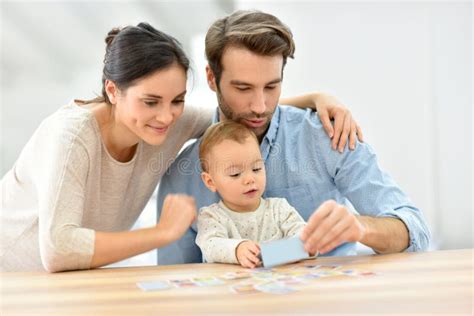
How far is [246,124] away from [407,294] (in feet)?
3.05

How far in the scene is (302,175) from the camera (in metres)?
1.97

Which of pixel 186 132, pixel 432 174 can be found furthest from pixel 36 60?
pixel 432 174

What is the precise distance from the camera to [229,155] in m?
1.75

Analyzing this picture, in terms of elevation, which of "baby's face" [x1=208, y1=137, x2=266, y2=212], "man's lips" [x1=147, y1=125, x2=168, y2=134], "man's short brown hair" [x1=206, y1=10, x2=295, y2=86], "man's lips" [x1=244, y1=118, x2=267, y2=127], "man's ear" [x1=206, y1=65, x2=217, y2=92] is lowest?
"baby's face" [x1=208, y1=137, x2=266, y2=212]

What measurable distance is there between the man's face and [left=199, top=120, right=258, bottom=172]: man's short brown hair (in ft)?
0.24

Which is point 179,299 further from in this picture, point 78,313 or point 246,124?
point 246,124

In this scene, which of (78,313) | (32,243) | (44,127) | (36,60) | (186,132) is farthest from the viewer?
(36,60)

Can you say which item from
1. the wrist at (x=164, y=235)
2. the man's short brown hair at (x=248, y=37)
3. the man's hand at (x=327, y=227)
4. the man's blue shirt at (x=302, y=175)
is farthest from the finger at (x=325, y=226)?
the man's short brown hair at (x=248, y=37)

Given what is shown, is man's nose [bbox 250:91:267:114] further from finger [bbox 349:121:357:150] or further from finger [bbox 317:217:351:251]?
finger [bbox 317:217:351:251]

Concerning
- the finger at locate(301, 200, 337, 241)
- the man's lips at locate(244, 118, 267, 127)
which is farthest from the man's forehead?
the finger at locate(301, 200, 337, 241)

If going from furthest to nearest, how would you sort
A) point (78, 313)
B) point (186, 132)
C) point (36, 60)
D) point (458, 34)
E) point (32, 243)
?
point (36, 60)
point (458, 34)
point (186, 132)
point (32, 243)
point (78, 313)

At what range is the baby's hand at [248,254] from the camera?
1439 millimetres

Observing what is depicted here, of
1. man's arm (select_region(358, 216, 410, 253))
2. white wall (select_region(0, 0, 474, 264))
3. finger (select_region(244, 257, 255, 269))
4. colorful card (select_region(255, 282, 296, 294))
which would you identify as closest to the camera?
colorful card (select_region(255, 282, 296, 294))

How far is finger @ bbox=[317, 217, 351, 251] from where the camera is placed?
4.50 feet
